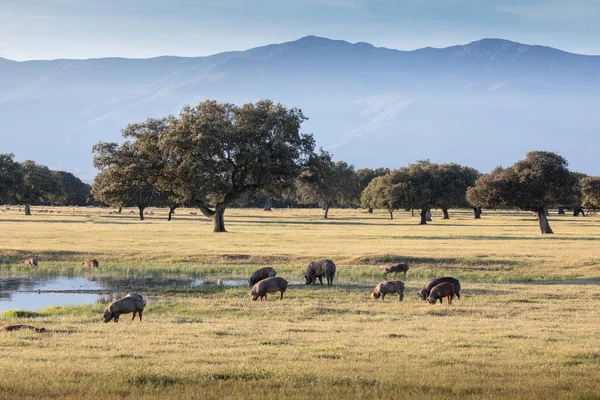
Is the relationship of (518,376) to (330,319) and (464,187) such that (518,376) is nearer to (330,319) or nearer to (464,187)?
(330,319)

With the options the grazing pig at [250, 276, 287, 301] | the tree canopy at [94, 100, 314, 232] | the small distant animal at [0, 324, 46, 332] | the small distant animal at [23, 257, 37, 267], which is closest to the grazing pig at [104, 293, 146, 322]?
the small distant animal at [0, 324, 46, 332]

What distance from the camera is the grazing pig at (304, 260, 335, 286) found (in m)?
31.1

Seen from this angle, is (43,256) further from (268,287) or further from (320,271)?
(268,287)

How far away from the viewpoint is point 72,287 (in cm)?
3131

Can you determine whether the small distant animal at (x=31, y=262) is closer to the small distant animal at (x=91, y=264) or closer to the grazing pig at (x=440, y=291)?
the small distant animal at (x=91, y=264)

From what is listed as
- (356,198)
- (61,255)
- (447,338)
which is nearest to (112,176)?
(61,255)

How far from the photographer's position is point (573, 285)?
102ft

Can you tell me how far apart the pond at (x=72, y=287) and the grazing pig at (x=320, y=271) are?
3032mm

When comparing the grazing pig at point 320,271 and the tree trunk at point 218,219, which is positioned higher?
the tree trunk at point 218,219

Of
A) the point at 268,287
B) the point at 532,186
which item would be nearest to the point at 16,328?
the point at 268,287

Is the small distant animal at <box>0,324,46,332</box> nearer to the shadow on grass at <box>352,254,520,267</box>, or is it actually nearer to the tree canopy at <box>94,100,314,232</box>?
the shadow on grass at <box>352,254,520,267</box>

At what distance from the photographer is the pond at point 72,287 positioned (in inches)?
1069

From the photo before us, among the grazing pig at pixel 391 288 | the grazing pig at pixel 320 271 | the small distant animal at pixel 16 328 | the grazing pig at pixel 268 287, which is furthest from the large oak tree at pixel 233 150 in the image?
the small distant animal at pixel 16 328

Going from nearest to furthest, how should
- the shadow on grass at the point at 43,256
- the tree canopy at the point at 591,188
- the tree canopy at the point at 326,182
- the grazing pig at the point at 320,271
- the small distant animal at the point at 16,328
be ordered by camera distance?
the small distant animal at the point at 16,328 → the grazing pig at the point at 320,271 → the shadow on grass at the point at 43,256 → the tree canopy at the point at 326,182 → the tree canopy at the point at 591,188
